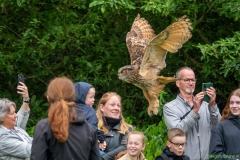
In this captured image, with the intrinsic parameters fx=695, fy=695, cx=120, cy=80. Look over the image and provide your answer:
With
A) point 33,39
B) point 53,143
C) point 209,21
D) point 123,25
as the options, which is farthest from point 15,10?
point 53,143

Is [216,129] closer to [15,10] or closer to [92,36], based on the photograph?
[92,36]

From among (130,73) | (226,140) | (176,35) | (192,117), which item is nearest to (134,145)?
(192,117)

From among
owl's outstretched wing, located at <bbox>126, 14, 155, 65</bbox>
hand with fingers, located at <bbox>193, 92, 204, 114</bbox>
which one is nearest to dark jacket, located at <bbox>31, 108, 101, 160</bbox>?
hand with fingers, located at <bbox>193, 92, 204, 114</bbox>

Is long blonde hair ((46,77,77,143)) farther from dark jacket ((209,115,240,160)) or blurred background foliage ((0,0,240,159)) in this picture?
blurred background foliage ((0,0,240,159))

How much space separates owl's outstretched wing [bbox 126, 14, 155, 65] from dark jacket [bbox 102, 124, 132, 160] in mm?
1264

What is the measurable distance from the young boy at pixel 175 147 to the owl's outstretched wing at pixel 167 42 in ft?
3.70

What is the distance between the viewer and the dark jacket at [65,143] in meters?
4.61

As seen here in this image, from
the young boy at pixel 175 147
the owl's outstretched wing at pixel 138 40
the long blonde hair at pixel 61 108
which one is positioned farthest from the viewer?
the owl's outstretched wing at pixel 138 40

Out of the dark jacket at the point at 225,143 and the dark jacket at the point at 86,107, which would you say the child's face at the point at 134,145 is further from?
the dark jacket at the point at 225,143

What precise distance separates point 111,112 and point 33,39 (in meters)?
3.43

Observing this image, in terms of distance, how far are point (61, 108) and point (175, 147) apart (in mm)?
2027

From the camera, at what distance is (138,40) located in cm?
796

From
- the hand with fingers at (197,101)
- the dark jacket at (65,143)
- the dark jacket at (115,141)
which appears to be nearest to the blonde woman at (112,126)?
the dark jacket at (115,141)

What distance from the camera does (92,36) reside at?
9.84 m
